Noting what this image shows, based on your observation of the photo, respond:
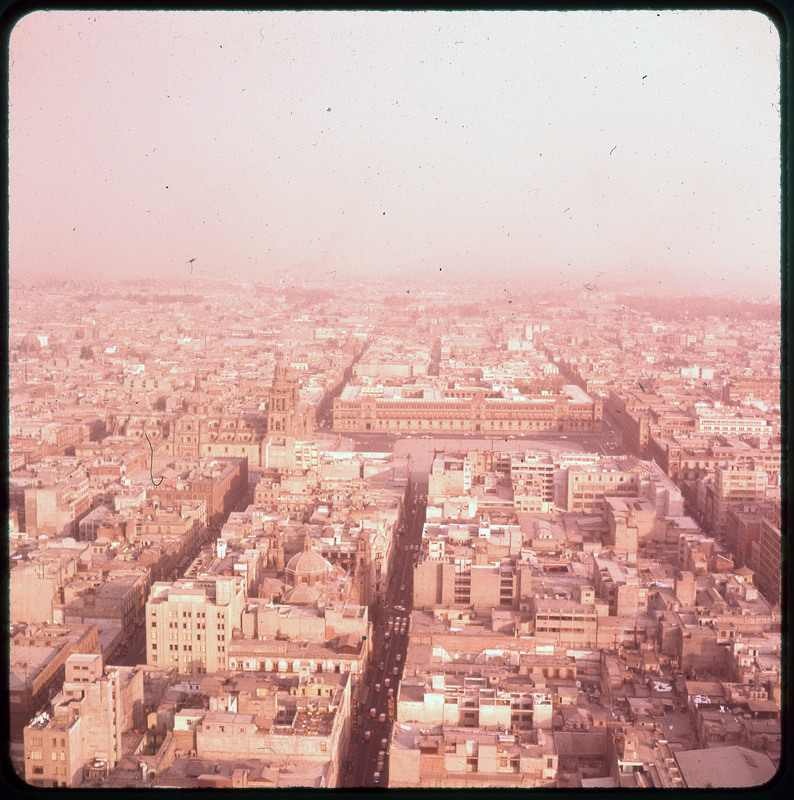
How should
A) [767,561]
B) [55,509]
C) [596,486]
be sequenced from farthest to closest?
1. [596,486]
2. [55,509]
3. [767,561]

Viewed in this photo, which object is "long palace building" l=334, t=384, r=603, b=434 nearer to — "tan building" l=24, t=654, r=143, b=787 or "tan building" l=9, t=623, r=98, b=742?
"tan building" l=9, t=623, r=98, b=742

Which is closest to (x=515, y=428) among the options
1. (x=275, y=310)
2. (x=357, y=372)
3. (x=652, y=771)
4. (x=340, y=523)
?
(x=357, y=372)

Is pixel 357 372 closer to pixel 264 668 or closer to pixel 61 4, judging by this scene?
pixel 264 668

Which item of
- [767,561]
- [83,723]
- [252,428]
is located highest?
[252,428]

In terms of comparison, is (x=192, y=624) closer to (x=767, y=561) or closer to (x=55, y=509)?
(x=55, y=509)

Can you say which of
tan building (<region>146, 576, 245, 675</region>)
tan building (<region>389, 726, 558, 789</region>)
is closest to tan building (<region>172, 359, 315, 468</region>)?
tan building (<region>146, 576, 245, 675</region>)

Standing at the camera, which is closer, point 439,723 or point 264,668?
point 439,723

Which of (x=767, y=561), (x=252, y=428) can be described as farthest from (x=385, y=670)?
(x=252, y=428)

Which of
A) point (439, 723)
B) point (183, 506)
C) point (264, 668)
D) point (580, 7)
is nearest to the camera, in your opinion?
point (580, 7)
